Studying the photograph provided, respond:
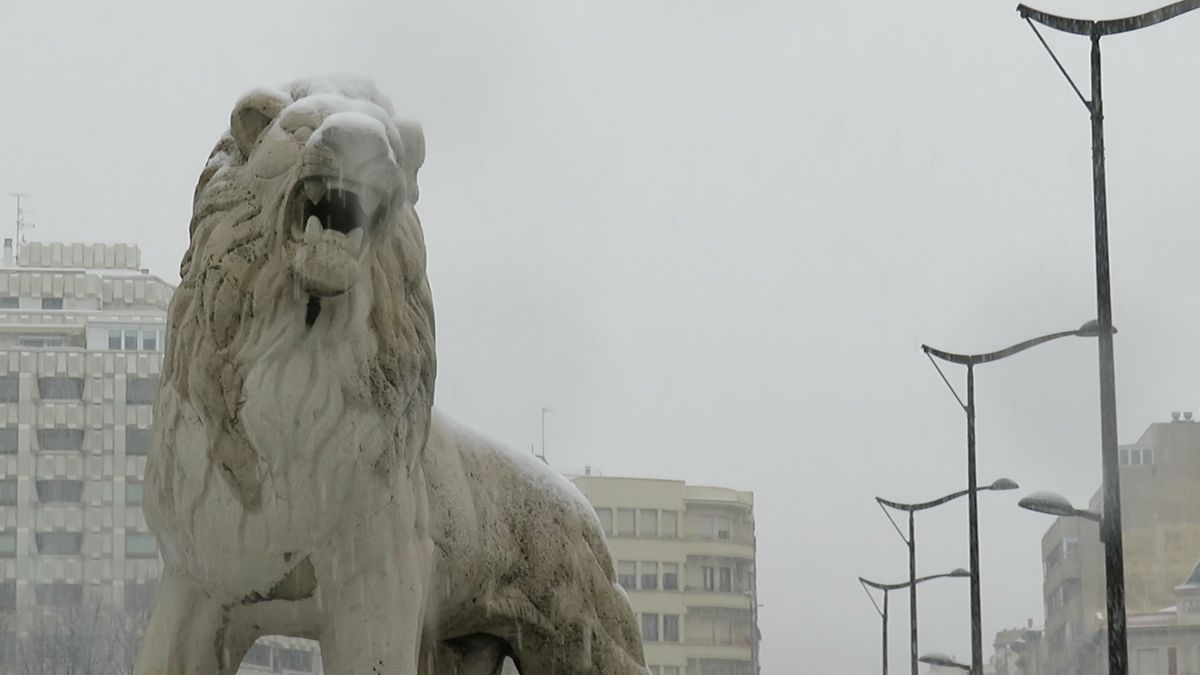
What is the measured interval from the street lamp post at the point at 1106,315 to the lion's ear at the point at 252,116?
38.5ft

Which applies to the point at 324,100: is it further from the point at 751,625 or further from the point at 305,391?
the point at 751,625

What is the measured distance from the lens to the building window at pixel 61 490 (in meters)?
92.6

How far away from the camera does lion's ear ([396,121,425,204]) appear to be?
273 inches

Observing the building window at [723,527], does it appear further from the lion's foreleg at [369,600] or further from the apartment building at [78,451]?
the lion's foreleg at [369,600]

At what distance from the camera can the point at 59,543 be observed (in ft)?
301

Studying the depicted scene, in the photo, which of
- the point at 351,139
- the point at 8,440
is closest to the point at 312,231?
the point at 351,139

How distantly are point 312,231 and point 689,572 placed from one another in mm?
94928

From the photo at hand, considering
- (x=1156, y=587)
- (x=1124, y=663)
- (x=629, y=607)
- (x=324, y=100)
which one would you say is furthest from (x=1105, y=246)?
(x=1156, y=587)

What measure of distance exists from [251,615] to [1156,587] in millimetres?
87266

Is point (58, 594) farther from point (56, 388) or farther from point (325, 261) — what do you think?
point (325, 261)

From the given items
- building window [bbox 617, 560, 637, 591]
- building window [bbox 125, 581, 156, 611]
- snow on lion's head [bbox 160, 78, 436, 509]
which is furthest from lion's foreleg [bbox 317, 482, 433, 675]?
building window [bbox 617, 560, 637, 591]

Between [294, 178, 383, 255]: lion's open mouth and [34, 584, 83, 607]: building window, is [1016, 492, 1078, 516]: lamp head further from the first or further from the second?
[34, 584, 83, 607]: building window

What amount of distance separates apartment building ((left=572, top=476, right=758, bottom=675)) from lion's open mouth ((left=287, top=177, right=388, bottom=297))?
8356 centimetres

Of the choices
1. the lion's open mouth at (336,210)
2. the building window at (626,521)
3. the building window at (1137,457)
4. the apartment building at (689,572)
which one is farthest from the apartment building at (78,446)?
the lion's open mouth at (336,210)
